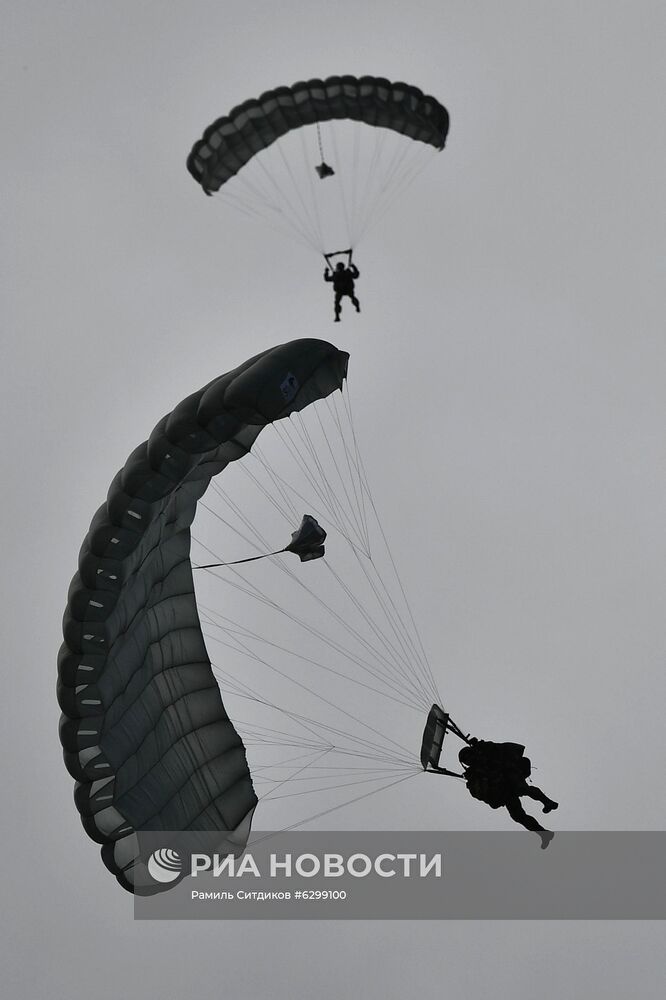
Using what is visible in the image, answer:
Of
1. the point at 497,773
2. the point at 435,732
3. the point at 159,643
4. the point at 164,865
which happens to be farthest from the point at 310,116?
the point at 164,865

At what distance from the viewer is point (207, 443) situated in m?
17.5

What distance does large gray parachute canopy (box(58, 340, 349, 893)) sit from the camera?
17.6 m

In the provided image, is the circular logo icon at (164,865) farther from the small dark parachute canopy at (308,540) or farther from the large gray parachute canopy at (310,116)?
the large gray parachute canopy at (310,116)

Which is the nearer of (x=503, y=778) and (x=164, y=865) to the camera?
(x=503, y=778)

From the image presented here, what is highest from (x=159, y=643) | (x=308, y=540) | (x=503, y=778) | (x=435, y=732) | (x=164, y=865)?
(x=308, y=540)

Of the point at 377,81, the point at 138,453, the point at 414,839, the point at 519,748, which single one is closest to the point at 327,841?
the point at 414,839

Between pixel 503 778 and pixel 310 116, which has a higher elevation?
pixel 310 116

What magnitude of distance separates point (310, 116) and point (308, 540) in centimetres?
1055

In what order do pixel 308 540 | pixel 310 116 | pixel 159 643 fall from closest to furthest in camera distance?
pixel 308 540, pixel 159 643, pixel 310 116

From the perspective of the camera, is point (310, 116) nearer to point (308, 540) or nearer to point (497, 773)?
point (308, 540)

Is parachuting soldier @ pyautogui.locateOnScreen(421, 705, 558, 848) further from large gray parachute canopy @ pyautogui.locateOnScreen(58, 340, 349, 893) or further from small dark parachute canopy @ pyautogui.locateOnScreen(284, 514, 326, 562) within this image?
large gray parachute canopy @ pyautogui.locateOnScreen(58, 340, 349, 893)

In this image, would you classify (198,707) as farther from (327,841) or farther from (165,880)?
(327,841)

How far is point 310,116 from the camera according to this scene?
80.4 ft

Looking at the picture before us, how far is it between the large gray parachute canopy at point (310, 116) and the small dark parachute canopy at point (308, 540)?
1007cm
